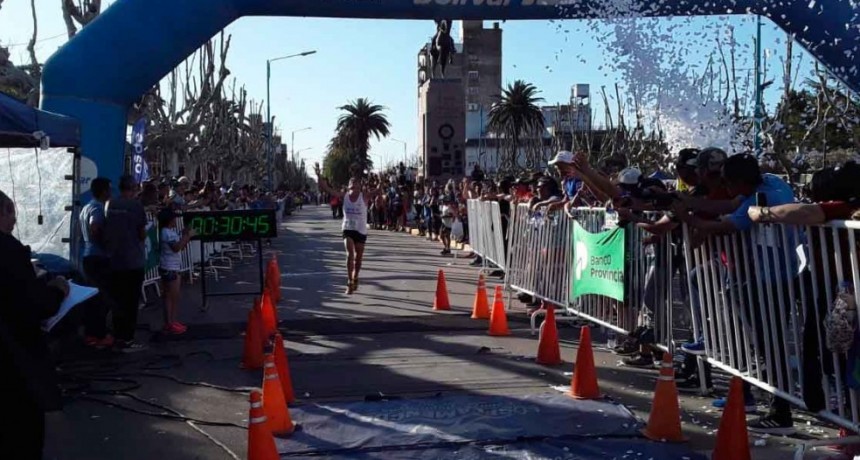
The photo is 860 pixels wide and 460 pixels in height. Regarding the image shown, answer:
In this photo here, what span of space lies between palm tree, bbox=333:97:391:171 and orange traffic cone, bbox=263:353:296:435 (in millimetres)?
72904

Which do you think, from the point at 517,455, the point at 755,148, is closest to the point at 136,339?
the point at 517,455

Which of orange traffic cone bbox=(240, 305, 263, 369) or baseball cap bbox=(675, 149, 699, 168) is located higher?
baseball cap bbox=(675, 149, 699, 168)

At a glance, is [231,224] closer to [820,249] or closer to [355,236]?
[355,236]

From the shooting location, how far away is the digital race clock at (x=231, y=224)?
12039 millimetres

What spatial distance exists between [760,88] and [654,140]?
5703mm

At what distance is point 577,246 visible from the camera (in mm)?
9125

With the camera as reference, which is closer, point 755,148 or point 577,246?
point 577,246

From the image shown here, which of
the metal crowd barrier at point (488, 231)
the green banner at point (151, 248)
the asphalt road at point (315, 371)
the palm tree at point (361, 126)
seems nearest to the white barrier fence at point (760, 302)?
the asphalt road at point (315, 371)

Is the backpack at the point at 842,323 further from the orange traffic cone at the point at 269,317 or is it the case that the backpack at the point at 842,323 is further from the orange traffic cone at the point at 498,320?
the orange traffic cone at the point at 269,317

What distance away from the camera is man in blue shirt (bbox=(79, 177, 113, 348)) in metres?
9.37

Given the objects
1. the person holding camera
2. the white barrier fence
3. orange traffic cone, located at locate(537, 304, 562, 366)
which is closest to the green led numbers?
orange traffic cone, located at locate(537, 304, 562, 366)

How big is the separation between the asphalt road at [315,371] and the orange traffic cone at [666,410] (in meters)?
0.20

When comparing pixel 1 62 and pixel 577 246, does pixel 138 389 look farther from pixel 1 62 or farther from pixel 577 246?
pixel 1 62

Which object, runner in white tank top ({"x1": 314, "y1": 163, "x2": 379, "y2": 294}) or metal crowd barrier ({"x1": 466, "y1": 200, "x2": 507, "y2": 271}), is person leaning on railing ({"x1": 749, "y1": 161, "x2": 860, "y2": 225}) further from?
runner in white tank top ({"x1": 314, "y1": 163, "x2": 379, "y2": 294})
